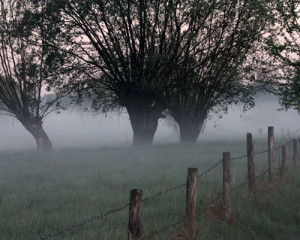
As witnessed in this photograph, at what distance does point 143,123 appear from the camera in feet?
91.5

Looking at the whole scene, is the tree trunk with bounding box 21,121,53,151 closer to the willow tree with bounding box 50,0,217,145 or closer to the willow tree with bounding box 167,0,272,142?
the willow tree with bounding box 50,0,217,145

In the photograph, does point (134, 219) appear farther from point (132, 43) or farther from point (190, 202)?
point (132, 43)

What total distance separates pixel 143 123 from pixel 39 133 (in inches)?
331

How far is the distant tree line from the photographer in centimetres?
2383

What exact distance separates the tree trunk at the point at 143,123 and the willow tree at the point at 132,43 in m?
0.19

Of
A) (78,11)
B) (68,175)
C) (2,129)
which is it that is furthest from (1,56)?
(2,129)

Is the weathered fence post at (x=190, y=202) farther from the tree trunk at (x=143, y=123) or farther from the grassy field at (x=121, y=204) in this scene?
the tree trunk at (x=143, y=123)

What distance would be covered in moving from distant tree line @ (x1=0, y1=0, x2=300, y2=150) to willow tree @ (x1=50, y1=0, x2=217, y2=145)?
63 millimetres

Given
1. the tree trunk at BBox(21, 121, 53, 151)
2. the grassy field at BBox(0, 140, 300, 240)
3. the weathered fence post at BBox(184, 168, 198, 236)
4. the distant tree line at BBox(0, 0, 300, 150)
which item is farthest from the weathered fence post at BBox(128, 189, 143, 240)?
the tree trunk at BBox(21, 121, 53, 151)

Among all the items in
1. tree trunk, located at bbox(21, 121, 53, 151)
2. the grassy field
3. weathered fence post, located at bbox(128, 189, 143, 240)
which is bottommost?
the grassy field

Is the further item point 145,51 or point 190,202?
point 145,51

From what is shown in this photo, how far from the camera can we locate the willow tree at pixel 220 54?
2469 centimetres

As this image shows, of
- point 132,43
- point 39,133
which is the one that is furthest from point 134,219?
point 39,133

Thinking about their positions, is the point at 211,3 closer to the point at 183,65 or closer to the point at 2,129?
the point at 183,65
